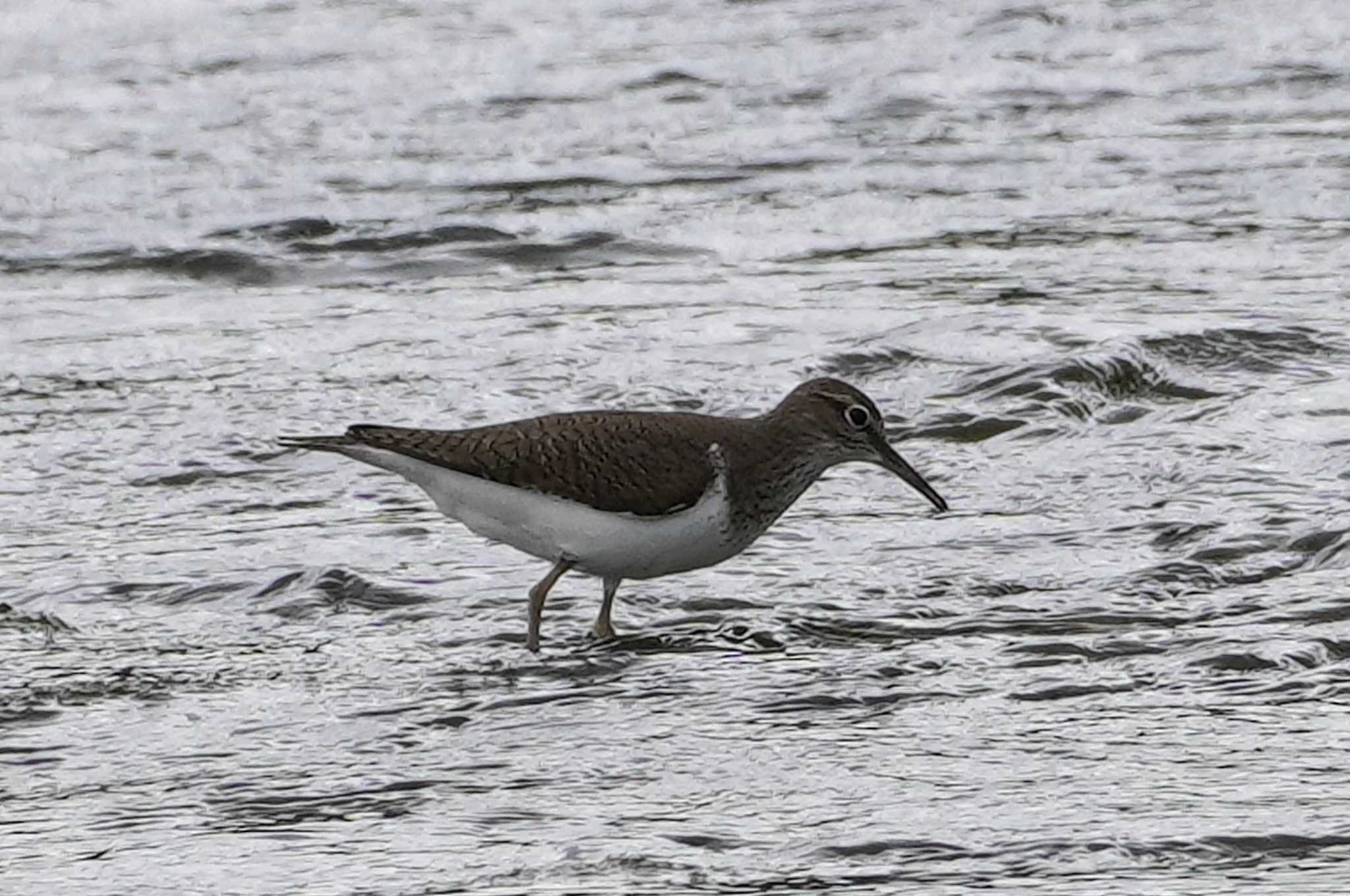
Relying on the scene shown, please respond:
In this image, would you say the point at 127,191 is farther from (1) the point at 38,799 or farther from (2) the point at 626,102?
(1) the point at 38,799

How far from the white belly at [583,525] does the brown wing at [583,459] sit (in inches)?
1.0

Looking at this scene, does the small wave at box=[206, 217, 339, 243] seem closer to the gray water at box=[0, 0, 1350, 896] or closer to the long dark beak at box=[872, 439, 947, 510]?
the gray water at box=[0, 0, 1350, 896]

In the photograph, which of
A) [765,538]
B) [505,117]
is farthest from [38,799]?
[505,117]

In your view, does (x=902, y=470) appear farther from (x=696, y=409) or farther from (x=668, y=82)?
(x=668, y=82)

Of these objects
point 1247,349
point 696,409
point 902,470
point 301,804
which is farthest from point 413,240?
point 301,804

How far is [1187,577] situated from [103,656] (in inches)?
106

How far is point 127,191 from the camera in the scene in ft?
40.6

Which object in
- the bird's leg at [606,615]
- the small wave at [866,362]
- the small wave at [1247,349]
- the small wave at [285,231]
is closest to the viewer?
the bird's leg at [606,615]

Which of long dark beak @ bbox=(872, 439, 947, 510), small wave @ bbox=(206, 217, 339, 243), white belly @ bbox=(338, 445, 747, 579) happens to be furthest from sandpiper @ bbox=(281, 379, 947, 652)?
small wave @ bbox=(206, 217, 339, 243)

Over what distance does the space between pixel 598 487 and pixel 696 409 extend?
7.07ft

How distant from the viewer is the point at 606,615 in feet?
22.8

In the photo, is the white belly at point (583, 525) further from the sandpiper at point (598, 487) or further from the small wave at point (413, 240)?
the small wave at point (413, 240)

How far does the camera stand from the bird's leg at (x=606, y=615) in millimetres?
6895

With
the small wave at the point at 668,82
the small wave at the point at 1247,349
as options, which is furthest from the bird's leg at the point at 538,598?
the small wave at the point at 668,82
